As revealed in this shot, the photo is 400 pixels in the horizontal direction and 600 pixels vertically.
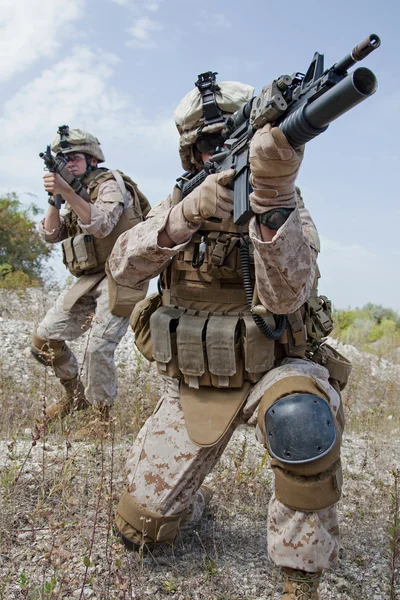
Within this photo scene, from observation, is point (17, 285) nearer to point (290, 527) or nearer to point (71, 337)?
point (71, 337)

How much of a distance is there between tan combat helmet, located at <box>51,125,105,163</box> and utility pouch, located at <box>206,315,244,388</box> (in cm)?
296

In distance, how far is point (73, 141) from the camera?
5078mm

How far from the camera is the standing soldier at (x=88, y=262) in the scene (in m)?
4.59

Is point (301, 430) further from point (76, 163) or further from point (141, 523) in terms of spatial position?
point (76, 163)

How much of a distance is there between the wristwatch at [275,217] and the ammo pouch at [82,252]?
280cm

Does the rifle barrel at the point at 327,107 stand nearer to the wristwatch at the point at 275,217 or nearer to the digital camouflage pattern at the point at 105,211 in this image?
the wristwatch at the point at 275,217

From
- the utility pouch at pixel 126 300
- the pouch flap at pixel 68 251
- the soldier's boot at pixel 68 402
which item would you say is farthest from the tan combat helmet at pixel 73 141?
the soldier's boot at pixel 68 402

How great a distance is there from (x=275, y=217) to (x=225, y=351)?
2.40ft

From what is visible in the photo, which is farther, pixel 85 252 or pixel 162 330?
pixel 85 252

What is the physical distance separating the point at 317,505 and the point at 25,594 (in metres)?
1.15

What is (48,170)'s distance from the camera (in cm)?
470

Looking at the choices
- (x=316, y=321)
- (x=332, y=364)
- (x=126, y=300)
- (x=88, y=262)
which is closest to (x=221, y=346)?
(x=316, y=321)

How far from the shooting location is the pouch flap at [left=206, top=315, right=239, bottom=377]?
2.70 metres

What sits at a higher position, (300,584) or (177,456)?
(177,456)
